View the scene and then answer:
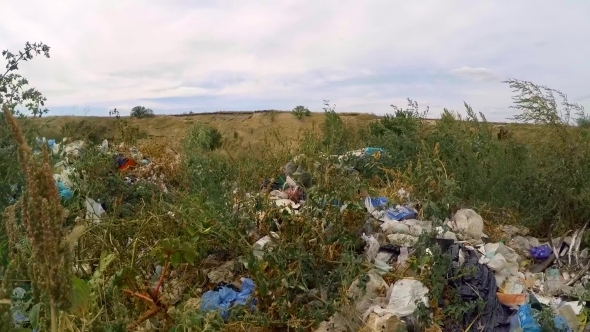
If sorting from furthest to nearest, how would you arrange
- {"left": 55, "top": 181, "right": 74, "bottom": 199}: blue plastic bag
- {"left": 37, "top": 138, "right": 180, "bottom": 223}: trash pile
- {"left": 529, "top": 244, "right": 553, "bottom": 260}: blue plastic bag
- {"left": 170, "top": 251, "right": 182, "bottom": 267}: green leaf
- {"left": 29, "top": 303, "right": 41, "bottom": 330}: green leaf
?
{"left": 37, "top": 138, "right": 180, "bottom": 223}: trash pile < {"left": 55, "top": 181, "right": 74, "bottom": 199}: blue plastic bag < {"left": 529, "top": 244, "right": 553, "bottom": 260}: blue plastic bag < {"left": 170, "top": 251, "right": 182, "bottom": 267}: green leaf < {"left": 29, "top": 303, "right": 41, "bottom": 330}: green leaf

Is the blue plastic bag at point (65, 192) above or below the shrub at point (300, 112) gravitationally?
below

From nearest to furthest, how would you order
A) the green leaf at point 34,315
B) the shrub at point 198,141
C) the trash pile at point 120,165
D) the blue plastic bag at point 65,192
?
the green leaf at point 34,315
the blue plastic bag at point 65,192
the trash pile at point 120,165
the shrub at point 198,141

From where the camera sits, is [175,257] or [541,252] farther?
[541,252]

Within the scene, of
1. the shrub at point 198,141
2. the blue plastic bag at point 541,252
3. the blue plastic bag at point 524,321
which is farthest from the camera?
the shrub at point 198,141

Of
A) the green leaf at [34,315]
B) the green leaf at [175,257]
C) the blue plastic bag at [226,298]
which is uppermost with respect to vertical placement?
the green leaf at [34,315]

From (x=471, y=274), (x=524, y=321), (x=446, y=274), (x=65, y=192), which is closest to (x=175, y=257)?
(x=446, y=274)

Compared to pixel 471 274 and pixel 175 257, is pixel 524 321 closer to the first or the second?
pixel 471 274

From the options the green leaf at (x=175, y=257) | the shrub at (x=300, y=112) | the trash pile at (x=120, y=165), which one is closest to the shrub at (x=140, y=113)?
the shrub at (x=300, y=112)

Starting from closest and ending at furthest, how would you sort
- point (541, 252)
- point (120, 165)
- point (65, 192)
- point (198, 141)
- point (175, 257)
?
1. point (175, 257)
2. point (541, 252)
3. point (65, 192)
4. point (120, 165)
5. point (198, 141)

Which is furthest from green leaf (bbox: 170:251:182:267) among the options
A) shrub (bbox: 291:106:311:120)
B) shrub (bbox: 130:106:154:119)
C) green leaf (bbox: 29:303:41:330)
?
shrub (bbox: 130:106:154:119)

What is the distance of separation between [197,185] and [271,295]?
1524 mm

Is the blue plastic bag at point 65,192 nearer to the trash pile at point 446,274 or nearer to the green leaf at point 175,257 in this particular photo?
the trash pile at point 446,274

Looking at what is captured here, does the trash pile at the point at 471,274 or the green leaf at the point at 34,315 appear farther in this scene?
the trash pile at the point at 471,274

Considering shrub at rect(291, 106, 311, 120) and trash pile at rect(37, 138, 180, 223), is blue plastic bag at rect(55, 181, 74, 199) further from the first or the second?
shrub at rect(291, 106, 311, 120)
